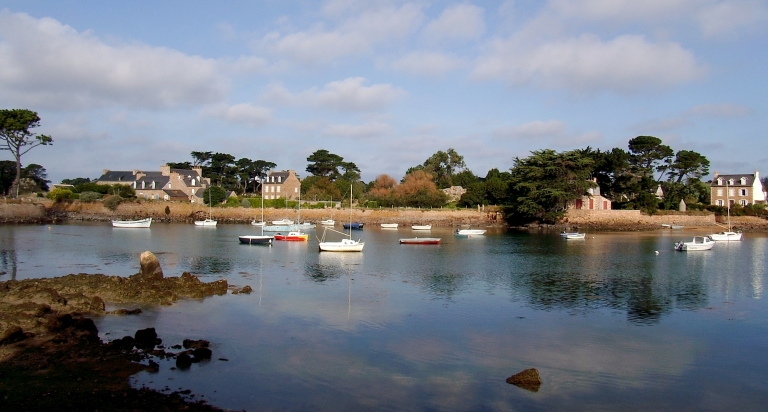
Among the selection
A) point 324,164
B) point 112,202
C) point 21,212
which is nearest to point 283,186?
point 324,164

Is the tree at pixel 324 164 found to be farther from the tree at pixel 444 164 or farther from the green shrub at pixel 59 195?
the green shrub at pixel 59 195

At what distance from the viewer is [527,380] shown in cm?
1250

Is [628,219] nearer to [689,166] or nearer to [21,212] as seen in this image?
[689,166]

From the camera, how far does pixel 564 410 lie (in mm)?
11180

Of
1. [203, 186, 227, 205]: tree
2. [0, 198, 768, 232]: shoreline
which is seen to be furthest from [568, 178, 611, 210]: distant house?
[203, 186, 227, 205]: tree

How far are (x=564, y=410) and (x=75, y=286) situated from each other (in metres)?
18.6

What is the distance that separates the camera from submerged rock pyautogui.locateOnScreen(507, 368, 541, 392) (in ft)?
40.6

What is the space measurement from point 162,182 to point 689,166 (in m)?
80.1

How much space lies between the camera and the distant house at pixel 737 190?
79250mm

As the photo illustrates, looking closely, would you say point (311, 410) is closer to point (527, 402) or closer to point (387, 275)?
point (527, 402)

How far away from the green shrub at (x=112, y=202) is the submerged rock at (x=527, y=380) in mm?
76955

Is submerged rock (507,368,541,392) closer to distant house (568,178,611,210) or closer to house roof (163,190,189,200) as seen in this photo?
distant house (568,178,611,210)

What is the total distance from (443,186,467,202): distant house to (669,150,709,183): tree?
3142 cm

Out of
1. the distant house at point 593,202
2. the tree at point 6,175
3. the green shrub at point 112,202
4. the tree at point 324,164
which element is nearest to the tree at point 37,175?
the tree at point 6,175
